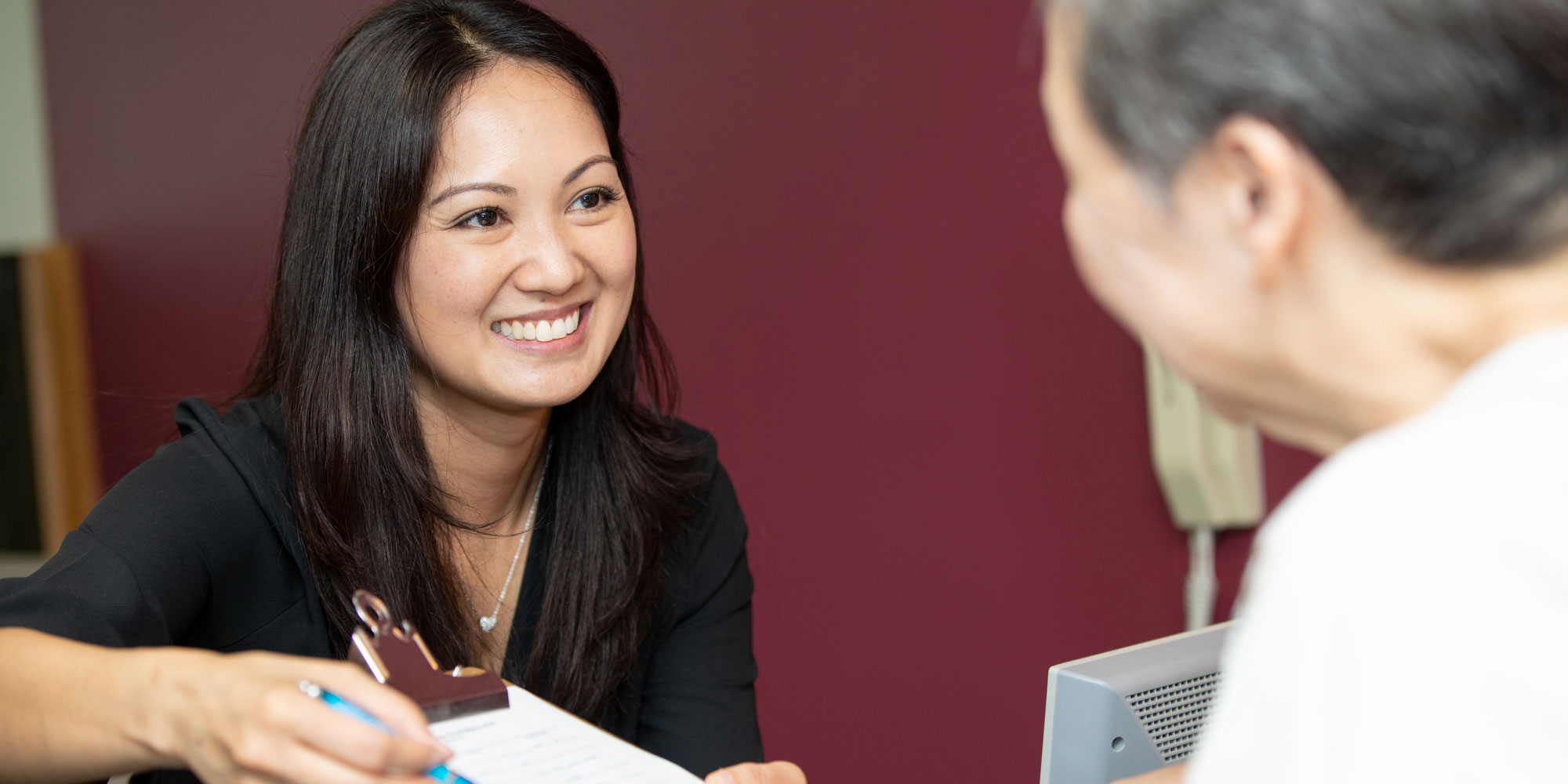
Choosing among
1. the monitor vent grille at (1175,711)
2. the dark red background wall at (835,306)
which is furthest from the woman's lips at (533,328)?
the monitor vent grille at (1175,711)

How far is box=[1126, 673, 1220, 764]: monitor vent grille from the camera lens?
0.87 m

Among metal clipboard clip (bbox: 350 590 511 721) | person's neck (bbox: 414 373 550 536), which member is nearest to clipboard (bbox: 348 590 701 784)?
metal clipboard clip (bbox: 350 590 511 721)

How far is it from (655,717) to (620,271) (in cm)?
53

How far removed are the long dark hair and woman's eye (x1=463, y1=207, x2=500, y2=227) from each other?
6 cm

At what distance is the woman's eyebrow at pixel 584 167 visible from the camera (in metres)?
1.30

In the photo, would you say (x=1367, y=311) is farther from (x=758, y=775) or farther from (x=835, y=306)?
(x=835, y=306)

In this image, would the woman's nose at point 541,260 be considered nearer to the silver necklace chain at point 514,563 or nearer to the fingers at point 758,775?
the silver necklace chain at point 514,563

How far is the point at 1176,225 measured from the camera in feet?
2.03

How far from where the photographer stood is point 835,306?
2129 millimetres

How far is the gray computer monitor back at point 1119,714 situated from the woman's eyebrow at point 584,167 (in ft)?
2.39

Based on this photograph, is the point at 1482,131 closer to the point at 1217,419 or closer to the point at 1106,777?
the point at 1106,777

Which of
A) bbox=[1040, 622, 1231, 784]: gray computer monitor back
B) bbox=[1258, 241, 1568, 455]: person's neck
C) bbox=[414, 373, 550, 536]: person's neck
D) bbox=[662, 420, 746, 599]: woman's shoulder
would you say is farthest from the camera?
bbox=[662, 420, 746, 599]: woman's shoulder

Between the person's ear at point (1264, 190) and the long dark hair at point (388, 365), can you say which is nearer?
the person's ear at point (1264, 190)

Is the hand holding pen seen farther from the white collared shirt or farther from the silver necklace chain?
the silver necklace chain
